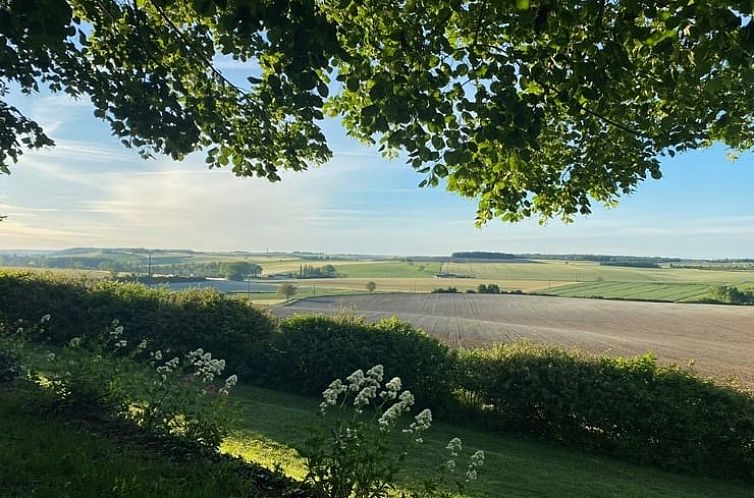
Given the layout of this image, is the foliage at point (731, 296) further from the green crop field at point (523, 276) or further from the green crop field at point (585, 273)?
the green crop field at point (585, 273)

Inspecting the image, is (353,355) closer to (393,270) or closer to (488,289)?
(488,289)

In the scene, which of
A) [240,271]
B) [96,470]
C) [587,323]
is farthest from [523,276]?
[96,470]

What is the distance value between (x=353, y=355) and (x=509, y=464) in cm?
507

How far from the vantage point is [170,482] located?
3.57 m

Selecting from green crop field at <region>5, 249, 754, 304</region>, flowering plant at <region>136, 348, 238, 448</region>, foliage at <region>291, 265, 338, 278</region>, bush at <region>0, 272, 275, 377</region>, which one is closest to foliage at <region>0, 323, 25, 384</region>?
flowering plant at <region>136, 348, 238, 448</region>

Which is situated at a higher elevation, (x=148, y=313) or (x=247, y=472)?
(x=148, y=313)

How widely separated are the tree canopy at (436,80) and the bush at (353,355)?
5246mm

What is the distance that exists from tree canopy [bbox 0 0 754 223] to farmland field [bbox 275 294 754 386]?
7.98 meters

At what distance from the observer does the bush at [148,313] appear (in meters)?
13.2

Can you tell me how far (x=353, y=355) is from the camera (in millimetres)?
11828

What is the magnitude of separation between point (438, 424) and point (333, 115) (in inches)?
279

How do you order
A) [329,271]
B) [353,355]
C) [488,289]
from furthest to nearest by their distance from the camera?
[329,271]
[488,289]
[353,355]

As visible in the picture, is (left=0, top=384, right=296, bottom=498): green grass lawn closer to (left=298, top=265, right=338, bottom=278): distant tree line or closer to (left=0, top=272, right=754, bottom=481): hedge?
(left=0, top=272, right=754, bottom=481): hedge

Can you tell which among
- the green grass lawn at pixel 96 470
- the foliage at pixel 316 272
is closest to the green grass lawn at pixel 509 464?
the green grass lawn at pixel 96 470
